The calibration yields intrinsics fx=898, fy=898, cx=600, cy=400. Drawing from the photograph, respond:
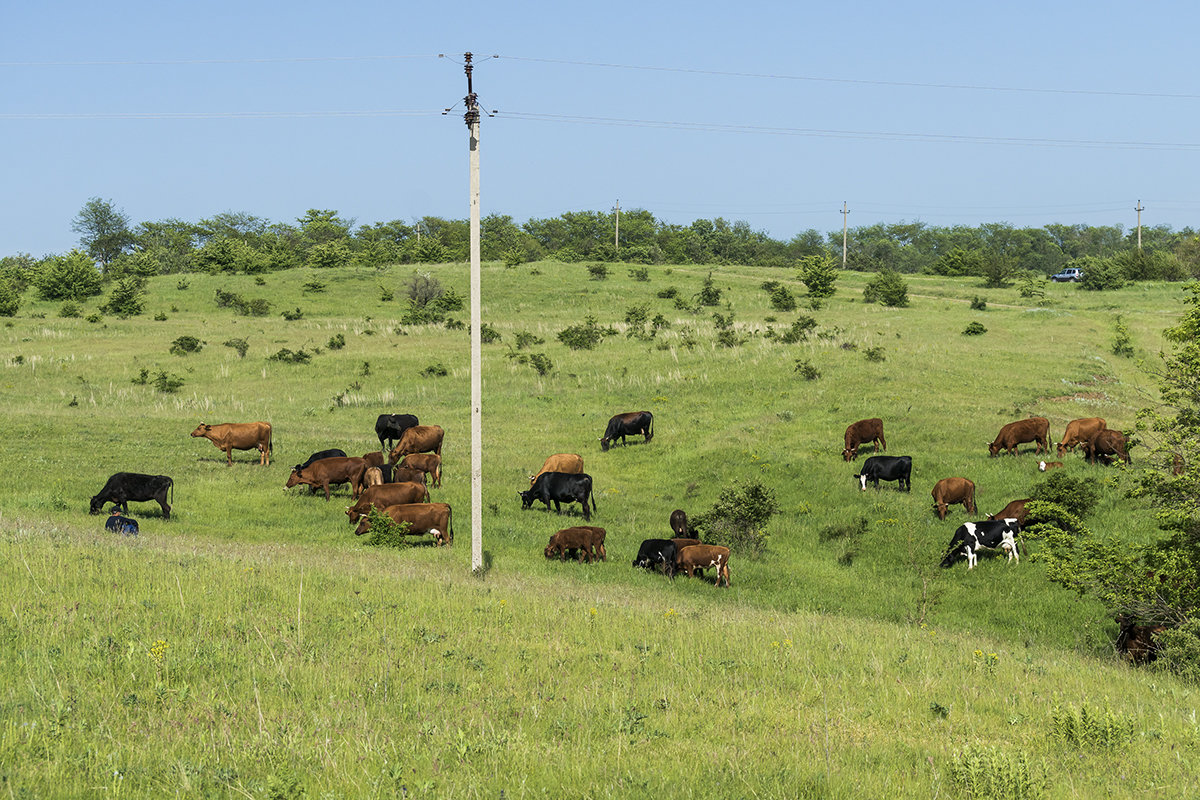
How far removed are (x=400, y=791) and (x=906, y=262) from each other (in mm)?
177998

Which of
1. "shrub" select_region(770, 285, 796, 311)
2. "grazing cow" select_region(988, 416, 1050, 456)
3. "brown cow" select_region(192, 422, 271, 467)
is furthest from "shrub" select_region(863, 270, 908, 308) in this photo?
"brown cow" select_region(192, 422, 271, 467)

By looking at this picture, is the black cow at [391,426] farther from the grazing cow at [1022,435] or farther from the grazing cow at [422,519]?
the grazing cow at [1022,435]

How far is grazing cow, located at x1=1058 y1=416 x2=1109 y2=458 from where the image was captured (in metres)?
24.0

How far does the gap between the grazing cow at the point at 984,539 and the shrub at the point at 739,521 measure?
4.01 meters

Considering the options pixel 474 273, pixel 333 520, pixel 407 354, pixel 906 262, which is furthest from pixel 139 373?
pixel 906 262

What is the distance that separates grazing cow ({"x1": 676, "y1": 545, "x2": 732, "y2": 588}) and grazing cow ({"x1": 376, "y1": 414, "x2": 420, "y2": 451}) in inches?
555

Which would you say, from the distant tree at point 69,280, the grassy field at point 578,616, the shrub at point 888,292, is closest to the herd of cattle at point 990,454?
the grassy field at point 578,616

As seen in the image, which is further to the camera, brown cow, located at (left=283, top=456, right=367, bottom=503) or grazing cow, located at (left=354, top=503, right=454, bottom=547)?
brown cow, located at (left=283, top=456, right=367, bottom=503)

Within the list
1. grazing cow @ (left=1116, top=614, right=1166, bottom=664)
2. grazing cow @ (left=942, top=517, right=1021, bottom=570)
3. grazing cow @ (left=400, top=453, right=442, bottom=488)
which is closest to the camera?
grazing cow @ (left=1116, top=614, right=1166, bottom=664)

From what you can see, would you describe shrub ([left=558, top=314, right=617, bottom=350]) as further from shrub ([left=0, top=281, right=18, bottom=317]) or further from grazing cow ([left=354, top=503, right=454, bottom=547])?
shrub ([left=0, top=281, right=18, bottom=317])

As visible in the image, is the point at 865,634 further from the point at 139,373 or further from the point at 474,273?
the point at 139,373

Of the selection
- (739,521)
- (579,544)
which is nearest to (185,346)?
(579,544)

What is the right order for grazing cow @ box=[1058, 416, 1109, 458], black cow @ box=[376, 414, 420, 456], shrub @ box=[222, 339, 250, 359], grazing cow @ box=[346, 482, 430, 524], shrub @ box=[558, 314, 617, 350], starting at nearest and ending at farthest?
grazing cow @ box=[346, 482, 430, 524] < grazing cow @ box=[1058, 416, 1109, 458] < black cow @ box=[376, 414, 420, 456] < shrub @ box=[222, 339, 250, 359] < shrub @ box=[558, 314, 617, 350]

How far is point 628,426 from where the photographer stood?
100 feet
